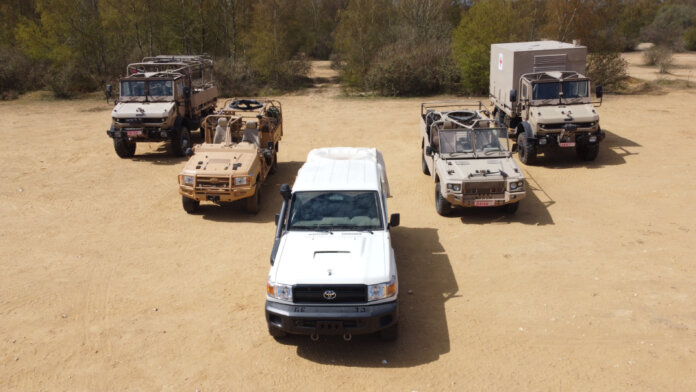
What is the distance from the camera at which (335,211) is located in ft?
26.2

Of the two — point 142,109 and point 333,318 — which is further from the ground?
point 142,109

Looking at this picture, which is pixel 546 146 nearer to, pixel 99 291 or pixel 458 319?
pixel 458 319

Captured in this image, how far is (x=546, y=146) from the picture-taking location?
15.3m

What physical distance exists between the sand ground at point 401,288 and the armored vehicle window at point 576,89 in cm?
184

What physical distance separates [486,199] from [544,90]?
19.8ft

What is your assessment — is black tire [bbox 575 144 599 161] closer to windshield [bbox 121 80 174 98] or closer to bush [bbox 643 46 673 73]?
windshield [bbox 121 80 174 98]

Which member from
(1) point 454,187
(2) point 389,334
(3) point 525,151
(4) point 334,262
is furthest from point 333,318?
(3) point 525,151

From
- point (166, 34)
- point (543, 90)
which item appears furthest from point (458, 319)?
point (166, 34)

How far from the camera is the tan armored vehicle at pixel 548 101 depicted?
1502cm

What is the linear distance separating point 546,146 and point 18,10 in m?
35.7

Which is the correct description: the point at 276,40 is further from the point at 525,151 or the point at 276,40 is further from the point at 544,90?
the point at 525,151

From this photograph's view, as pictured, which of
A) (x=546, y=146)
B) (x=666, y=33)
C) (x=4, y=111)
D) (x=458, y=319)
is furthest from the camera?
(x=666, y=33)

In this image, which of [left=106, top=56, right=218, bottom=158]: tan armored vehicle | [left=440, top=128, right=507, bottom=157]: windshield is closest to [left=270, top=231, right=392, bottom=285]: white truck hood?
[left=440, top=128, right=507, bottom=157]: windshield

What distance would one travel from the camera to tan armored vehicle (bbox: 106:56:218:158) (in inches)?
640
